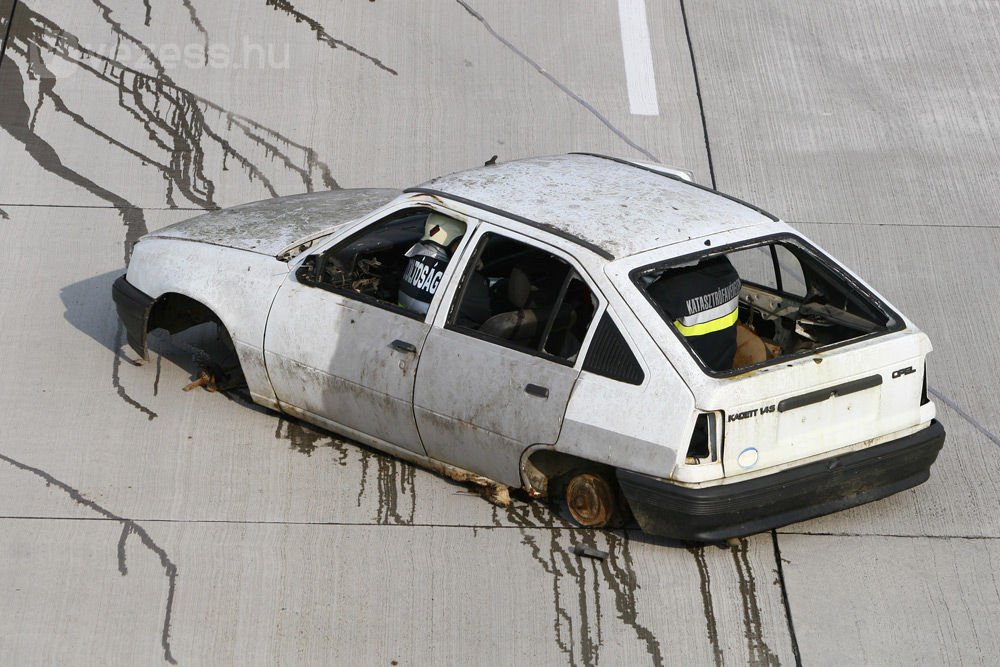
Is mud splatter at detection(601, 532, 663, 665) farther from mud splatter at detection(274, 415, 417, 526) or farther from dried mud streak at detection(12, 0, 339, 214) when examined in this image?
dried mud streak at detection(12, 0, 339, 214)

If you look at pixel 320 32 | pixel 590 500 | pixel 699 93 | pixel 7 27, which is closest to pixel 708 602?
pixel 590 500

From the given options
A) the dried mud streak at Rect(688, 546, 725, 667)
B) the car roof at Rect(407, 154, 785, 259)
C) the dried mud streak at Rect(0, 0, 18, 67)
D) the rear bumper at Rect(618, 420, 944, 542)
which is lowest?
the dried mud streak at Rect(0, 0, 18, 67)

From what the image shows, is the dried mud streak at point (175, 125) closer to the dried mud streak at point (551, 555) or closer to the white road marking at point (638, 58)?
the white road marking at point (638, 58)

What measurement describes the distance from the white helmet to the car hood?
783 mm

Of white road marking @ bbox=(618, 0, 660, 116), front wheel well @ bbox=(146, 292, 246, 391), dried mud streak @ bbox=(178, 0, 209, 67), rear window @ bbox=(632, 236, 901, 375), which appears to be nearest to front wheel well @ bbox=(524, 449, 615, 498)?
rear window @ bbox=(632, 236, 901, 375)

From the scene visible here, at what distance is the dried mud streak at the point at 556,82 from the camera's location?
9.31 meters

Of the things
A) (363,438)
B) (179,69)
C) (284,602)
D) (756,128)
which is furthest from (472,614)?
(179,69)

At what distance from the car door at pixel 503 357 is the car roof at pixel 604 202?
0.59ft

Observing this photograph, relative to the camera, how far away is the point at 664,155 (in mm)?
9203

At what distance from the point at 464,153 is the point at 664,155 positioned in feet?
4.68

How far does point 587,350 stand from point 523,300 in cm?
49

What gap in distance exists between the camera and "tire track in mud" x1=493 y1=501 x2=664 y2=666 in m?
5.39

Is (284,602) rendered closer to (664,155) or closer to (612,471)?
(612,471)

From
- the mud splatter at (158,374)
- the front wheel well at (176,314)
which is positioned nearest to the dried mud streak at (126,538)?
the mud splatter at (158,374)
